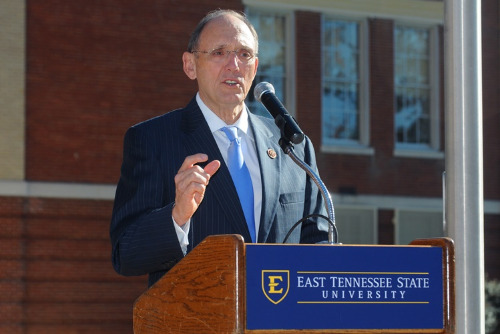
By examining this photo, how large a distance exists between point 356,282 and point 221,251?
43 cm

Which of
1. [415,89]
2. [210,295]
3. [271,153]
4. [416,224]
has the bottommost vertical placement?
[210,295]

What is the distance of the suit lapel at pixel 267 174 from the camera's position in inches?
156

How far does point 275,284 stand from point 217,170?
77cm

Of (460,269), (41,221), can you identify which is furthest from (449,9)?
(41,221)

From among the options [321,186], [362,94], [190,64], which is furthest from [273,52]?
[321,186]

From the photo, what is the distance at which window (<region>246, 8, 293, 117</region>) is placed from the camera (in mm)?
19719

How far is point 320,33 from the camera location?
2008cm

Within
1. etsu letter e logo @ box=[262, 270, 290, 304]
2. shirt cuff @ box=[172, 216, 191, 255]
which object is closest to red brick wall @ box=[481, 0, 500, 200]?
shirt cuff @ box=[172, 216, 191, 255]

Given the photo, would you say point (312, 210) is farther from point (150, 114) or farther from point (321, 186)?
point (150, 114)

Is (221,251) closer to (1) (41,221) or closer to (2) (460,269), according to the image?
(2) (460,269)

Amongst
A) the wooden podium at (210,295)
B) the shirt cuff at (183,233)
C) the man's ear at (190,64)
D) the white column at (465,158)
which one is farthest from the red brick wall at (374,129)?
the wooden podium at (210,295)

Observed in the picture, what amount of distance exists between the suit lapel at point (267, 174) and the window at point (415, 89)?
55.5 ft

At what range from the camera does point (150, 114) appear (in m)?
18.6

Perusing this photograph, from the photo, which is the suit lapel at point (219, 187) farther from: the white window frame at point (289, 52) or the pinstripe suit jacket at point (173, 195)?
the white window frame at point (289, 52)
